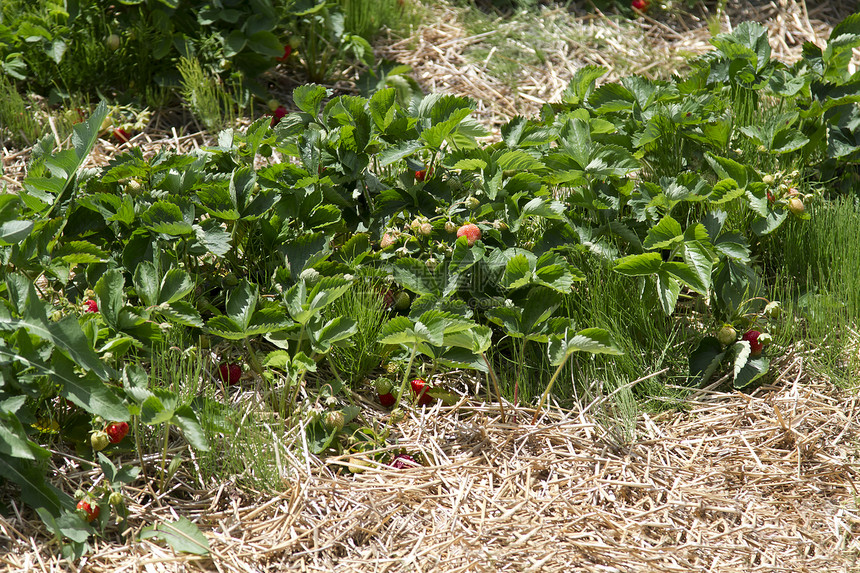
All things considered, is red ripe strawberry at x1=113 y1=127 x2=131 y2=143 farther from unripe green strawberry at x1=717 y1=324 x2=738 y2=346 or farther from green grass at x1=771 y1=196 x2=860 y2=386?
green grass at x1=771 y1=196 x2=860 y2=386

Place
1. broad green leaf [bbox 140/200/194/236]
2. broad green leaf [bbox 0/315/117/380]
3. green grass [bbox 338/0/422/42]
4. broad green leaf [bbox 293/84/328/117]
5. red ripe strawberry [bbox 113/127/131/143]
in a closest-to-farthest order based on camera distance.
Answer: broad green leaf [bbox 0/315/117/380] → broad green leaf [bbox 140/200/194/236] → broad green leaf [bbox 293/84/328/117] → red ripe strawberry [bbox 113/127/131/143] → green grass [bbox 338/0/422/42]

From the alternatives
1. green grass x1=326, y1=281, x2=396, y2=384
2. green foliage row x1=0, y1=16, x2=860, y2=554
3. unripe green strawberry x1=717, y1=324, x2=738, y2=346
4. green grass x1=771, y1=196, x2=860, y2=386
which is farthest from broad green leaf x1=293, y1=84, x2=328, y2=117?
green grass x1=771, y1=196, x2=860, y2=386

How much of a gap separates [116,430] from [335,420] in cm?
47

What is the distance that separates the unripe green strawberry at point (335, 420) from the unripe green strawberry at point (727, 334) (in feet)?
3.21

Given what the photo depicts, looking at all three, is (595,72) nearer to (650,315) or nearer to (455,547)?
(650,315)

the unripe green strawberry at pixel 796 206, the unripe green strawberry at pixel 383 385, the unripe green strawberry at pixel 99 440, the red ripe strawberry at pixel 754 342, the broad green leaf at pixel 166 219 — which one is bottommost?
the unripe green strawberry at pixel 383 385

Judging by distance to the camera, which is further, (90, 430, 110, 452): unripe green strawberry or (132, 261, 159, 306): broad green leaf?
(132, 261, 159, 306): broad green leaf

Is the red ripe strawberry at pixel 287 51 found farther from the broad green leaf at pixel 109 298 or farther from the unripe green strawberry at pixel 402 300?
the broad green leaf at pixel 109 298

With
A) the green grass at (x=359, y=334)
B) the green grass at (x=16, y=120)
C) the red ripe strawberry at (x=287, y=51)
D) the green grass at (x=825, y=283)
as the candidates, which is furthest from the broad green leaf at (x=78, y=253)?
the green grass at (x=825, y=283)

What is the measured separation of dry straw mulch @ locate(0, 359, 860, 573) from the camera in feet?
4.95

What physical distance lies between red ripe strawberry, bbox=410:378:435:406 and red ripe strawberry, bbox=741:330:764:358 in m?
0.82

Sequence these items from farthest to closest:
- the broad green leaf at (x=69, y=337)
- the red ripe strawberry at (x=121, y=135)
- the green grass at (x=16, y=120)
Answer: the red ripe strawberry at (x=121, y=135) < the green grass at (x=16, y=120) < the broad green leaf at (x=69, y=337)

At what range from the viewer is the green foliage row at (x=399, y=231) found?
1.71 meters

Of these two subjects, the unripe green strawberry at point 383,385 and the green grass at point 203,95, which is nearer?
the unripe green strawberry at point 383,385
